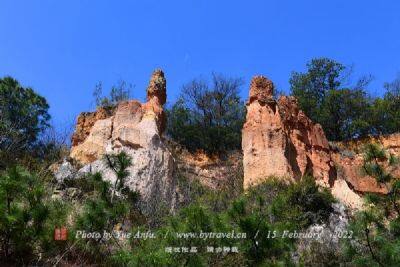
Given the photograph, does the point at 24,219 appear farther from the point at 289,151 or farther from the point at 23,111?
the point at 23,111

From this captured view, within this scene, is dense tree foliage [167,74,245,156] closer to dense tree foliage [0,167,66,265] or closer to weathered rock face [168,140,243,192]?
weathered rock face [168,140,243,192]

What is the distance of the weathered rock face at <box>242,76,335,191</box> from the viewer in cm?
1535

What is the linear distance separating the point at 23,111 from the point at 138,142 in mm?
5239

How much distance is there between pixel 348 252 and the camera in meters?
6.22

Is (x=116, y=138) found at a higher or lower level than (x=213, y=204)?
higher

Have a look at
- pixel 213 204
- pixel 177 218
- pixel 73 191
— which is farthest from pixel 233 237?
pixel 73 191

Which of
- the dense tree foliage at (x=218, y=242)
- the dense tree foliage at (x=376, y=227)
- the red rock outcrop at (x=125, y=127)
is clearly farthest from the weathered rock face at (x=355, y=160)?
the dense tree foliage at (x=218, y=242)

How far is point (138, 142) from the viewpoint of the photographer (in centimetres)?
1520

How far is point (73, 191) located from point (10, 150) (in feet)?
12.5

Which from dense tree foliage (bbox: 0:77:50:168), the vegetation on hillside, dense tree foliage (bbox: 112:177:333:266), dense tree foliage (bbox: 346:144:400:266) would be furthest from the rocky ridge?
dense tree foliage (bbox: 112:177:333:266)

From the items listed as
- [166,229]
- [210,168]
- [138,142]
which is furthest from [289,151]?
[166,229]

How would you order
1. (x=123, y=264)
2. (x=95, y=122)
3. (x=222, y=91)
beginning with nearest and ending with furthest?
1. (x=123, y=264)
2. (x=95, y=122)
3. (x=222, y=91)

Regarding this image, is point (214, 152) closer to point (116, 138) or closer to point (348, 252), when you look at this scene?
point (116, 138)

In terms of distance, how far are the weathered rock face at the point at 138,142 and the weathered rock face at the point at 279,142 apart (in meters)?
2.34
